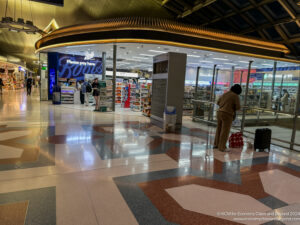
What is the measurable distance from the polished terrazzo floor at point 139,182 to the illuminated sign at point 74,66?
32.6 feet

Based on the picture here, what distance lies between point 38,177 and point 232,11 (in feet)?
50.3

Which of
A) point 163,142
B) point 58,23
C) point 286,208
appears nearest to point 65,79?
point 58,23

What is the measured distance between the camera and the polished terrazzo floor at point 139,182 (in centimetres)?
217

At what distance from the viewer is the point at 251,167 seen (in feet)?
12.2

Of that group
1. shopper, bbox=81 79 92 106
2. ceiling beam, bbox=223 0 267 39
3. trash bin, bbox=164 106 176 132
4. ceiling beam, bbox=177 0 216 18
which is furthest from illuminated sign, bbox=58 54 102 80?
trash bin, bbox=164 106 176 132

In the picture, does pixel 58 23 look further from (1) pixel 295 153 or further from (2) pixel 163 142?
(1) pixel 295 153

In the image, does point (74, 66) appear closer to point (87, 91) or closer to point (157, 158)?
point (87, 91)

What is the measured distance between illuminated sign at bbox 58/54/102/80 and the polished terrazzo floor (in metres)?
9.94

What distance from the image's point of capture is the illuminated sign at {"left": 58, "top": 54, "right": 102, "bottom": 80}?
1397cm

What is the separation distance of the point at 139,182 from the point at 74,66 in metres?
13.2

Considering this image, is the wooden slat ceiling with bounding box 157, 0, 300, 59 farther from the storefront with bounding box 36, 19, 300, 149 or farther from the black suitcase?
the black suitcase

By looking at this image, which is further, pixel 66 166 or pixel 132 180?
pixel 66 166

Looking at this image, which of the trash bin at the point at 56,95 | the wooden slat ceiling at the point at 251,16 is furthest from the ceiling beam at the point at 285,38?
the trash bin at the point at 56,95

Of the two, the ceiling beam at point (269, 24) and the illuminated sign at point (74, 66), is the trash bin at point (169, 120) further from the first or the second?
the ceiling beam at point (269, 24)
